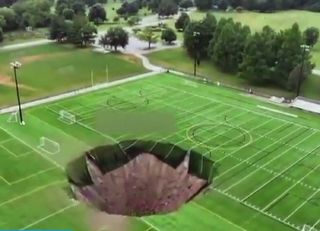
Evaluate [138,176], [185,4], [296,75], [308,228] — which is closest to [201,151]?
[138,176]

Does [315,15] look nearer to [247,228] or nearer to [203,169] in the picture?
[203,169]

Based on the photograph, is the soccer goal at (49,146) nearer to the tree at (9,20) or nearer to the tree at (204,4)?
the tree at (9,20)

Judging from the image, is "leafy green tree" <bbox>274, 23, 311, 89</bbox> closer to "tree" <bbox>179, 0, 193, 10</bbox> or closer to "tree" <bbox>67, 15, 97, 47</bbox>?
"tree" <bbox>67, 15, 97, 47</bbox>

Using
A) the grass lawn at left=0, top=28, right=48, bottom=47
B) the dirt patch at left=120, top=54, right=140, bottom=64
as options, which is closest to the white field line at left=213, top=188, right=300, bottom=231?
the dirt patch at left=120, top=54, right=140, bottom=64

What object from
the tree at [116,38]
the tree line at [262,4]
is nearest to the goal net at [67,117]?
the tree at [116,38]

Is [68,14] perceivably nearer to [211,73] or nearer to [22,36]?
[22,36]

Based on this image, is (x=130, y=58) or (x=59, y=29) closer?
(x=130, y=58)

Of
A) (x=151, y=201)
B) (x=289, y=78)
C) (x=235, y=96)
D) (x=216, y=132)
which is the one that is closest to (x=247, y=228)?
(x=151, y=201)
